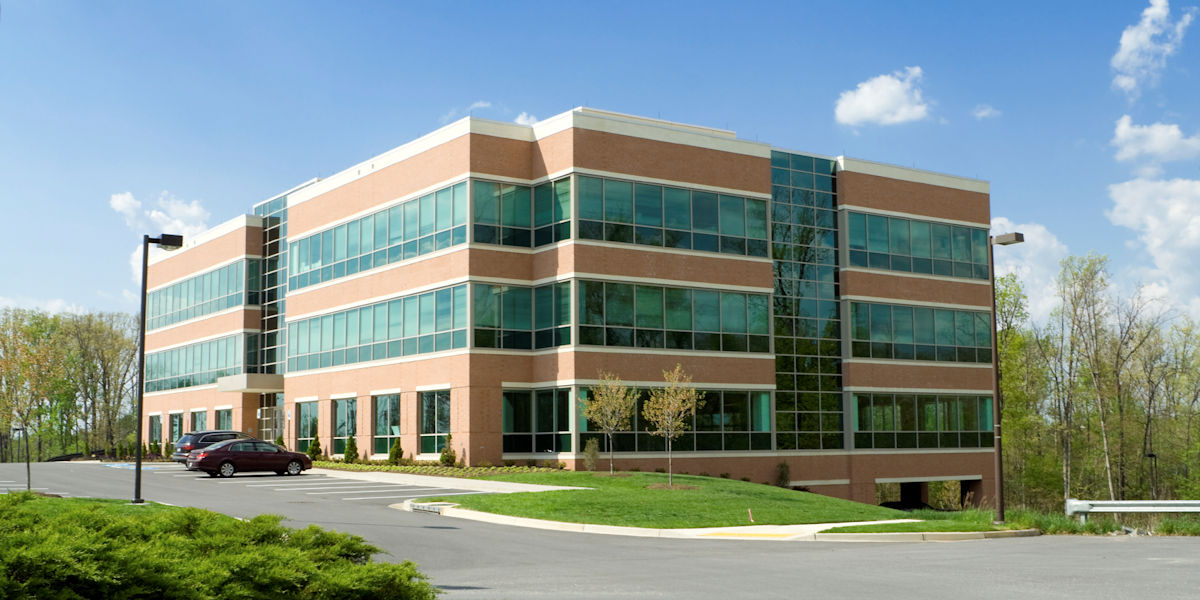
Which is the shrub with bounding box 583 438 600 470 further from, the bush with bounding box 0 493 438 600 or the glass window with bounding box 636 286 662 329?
the bush with bounding box 0 493 438 600

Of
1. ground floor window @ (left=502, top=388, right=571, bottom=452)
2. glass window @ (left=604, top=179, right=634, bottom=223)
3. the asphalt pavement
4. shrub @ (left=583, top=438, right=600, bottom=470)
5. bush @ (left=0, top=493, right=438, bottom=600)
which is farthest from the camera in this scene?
glass window @ (left=604, top=179, right=634, bottom=223)

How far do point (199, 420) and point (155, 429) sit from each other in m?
7.40

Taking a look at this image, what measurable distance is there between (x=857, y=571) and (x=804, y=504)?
1266 centimetres

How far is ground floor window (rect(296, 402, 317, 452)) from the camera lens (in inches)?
1902

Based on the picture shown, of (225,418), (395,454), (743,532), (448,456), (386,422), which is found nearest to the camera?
(743,532)

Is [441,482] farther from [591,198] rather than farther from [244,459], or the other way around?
[591,198]

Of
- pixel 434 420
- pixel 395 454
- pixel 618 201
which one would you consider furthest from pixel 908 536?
pixel 395 454

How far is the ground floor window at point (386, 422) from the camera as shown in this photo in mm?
42594

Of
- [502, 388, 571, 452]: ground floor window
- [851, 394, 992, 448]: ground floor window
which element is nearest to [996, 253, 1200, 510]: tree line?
[851, 394, 992, 448]: ground floor window

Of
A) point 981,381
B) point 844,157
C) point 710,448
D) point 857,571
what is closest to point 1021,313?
point 981,381

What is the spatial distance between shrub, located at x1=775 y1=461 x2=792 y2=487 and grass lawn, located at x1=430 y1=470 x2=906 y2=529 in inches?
460

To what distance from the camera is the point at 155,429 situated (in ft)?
219

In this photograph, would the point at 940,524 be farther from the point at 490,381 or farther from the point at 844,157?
the point at 844,157

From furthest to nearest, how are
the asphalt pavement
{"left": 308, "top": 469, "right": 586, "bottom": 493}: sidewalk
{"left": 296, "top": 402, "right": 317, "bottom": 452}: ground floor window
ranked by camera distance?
{"left": 296, "top": 402, "right": 317, "bottom": 452}: ground floor window, {"left": 308, "top": 469, "right": 586, "bottom": 493}: sidewalk, the asphalt pavement
